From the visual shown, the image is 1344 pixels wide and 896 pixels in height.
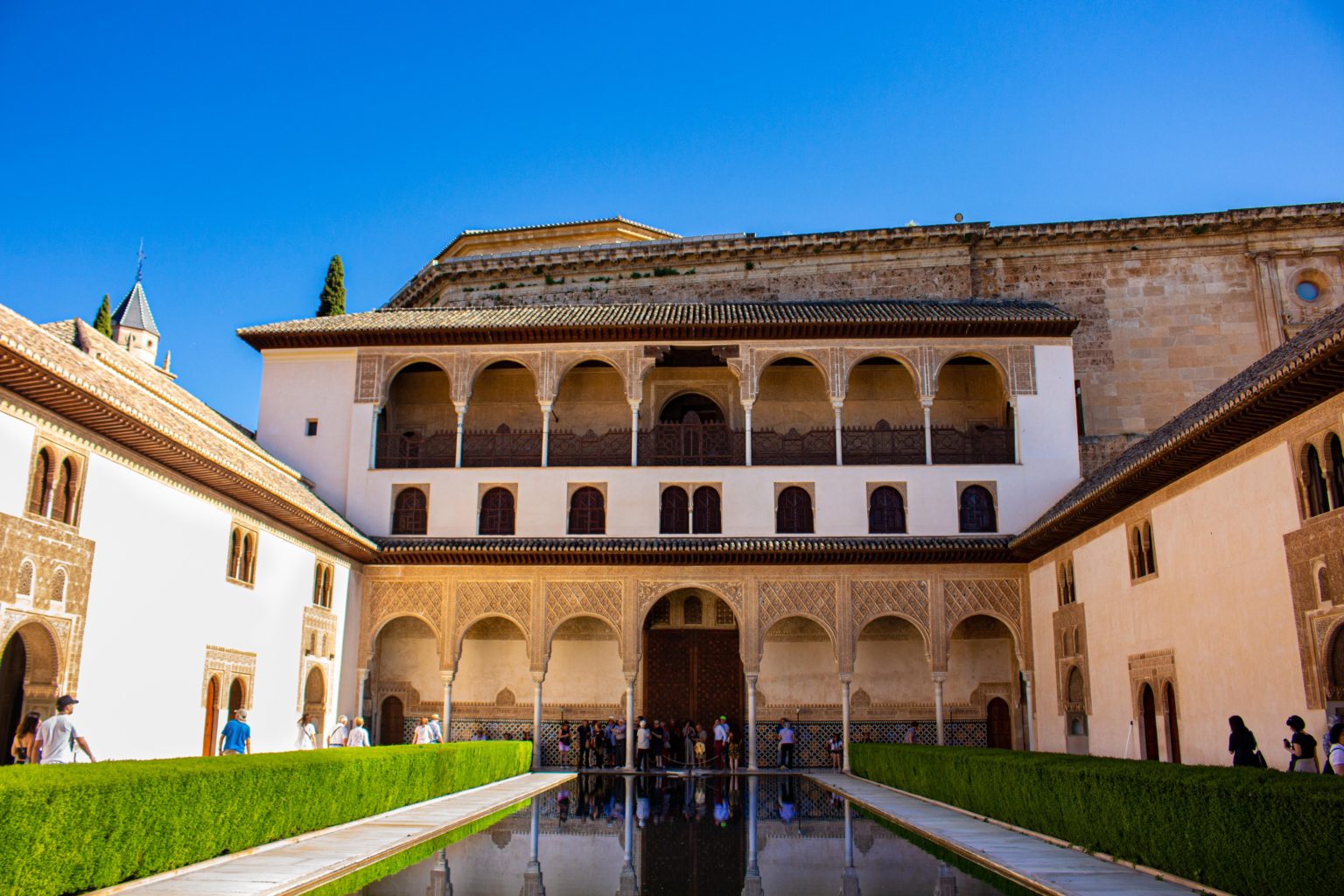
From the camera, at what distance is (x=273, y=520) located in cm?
1909

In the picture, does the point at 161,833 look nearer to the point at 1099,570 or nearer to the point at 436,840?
the point at 436,840

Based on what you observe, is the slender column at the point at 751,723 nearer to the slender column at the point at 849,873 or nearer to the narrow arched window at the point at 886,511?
the narrow arched window at the point at 886,511

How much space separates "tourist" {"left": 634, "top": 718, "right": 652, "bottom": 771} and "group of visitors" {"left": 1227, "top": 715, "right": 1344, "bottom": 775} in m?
13.1

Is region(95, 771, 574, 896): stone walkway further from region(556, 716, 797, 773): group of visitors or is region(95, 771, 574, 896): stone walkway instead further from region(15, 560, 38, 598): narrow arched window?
region(556, 716, 797, 773): group of visitors

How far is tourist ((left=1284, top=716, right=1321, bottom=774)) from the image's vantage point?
1070 cm

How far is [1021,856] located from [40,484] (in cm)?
1063

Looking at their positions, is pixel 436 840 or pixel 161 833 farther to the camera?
pixel 436 840

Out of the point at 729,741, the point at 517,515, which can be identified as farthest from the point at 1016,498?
the point at 517,515

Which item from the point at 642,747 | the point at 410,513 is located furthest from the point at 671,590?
the point at 410,513

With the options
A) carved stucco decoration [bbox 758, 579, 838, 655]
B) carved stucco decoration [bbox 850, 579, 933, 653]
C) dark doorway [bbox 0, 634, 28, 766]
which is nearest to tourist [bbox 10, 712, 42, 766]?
dark doorway [bbox 0, 634, 28, 766]

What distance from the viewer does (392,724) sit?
25109mm

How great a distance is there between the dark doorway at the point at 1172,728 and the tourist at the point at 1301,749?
15.1ft

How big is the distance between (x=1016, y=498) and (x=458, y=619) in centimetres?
1126

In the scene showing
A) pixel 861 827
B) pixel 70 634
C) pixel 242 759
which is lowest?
pixel 861 827
